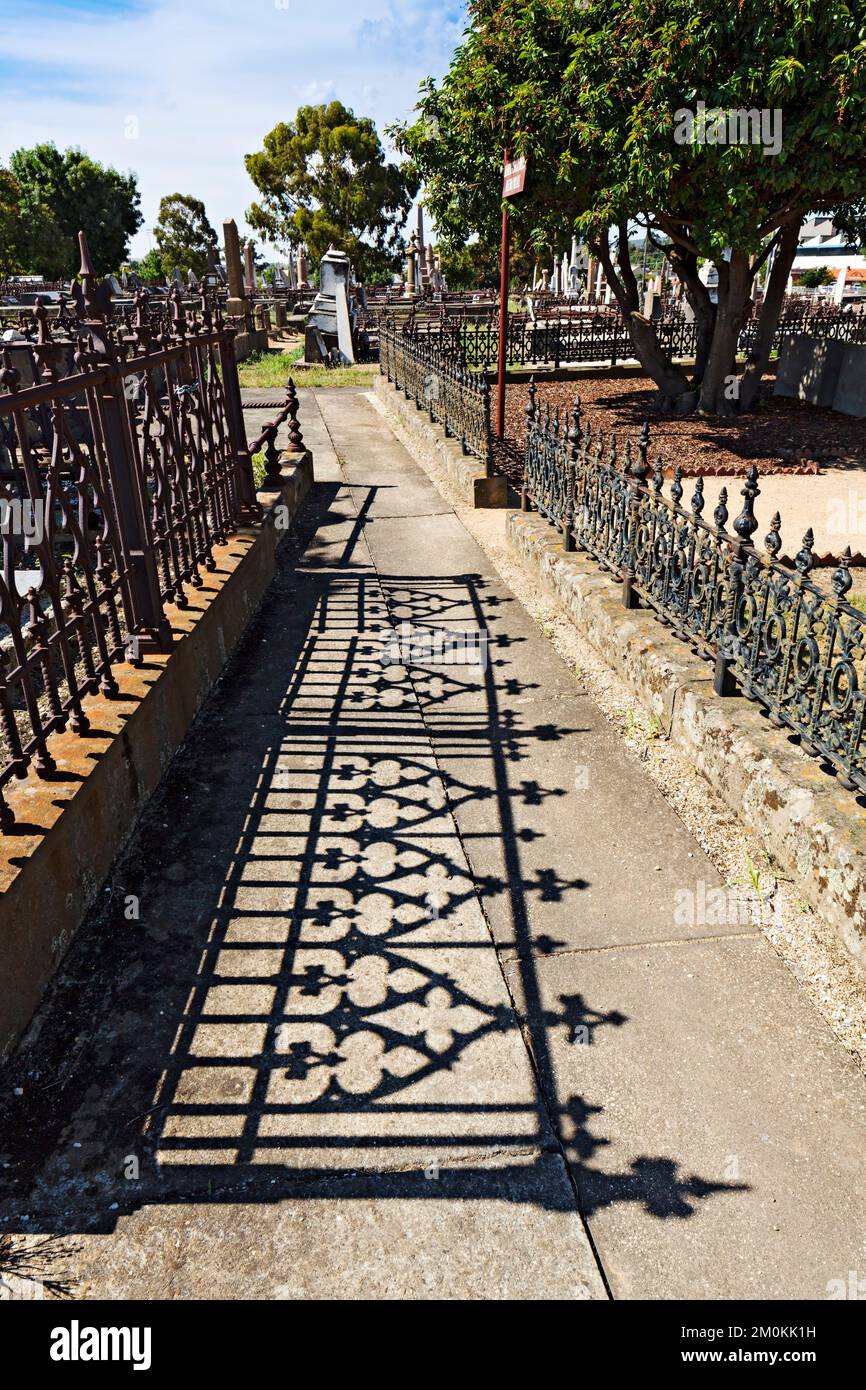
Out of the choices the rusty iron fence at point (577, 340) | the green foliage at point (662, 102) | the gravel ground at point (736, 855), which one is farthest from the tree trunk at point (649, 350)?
the gravel ground at point (736, 855)

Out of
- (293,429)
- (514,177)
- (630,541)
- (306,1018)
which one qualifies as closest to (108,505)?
(306,1018)

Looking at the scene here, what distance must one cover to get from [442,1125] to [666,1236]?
2.42ft

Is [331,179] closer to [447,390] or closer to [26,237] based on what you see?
[26,237]

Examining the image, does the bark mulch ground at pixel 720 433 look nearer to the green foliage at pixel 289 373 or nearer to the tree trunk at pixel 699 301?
the tree trunk at pixel 699 301

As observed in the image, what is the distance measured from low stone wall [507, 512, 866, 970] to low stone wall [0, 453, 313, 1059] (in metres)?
2.82

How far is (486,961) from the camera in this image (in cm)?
347

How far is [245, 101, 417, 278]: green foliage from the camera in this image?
48781mm

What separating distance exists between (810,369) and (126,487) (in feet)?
48.9

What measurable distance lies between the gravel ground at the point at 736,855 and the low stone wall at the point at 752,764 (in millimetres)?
63

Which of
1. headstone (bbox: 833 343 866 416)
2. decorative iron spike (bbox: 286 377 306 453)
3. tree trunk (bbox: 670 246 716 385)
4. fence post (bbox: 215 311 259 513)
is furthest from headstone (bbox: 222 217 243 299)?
fence post (bbox: 215 311 259 513)

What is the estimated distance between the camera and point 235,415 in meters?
7.15

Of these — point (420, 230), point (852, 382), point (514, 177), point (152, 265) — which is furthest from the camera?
point (152, 265)
